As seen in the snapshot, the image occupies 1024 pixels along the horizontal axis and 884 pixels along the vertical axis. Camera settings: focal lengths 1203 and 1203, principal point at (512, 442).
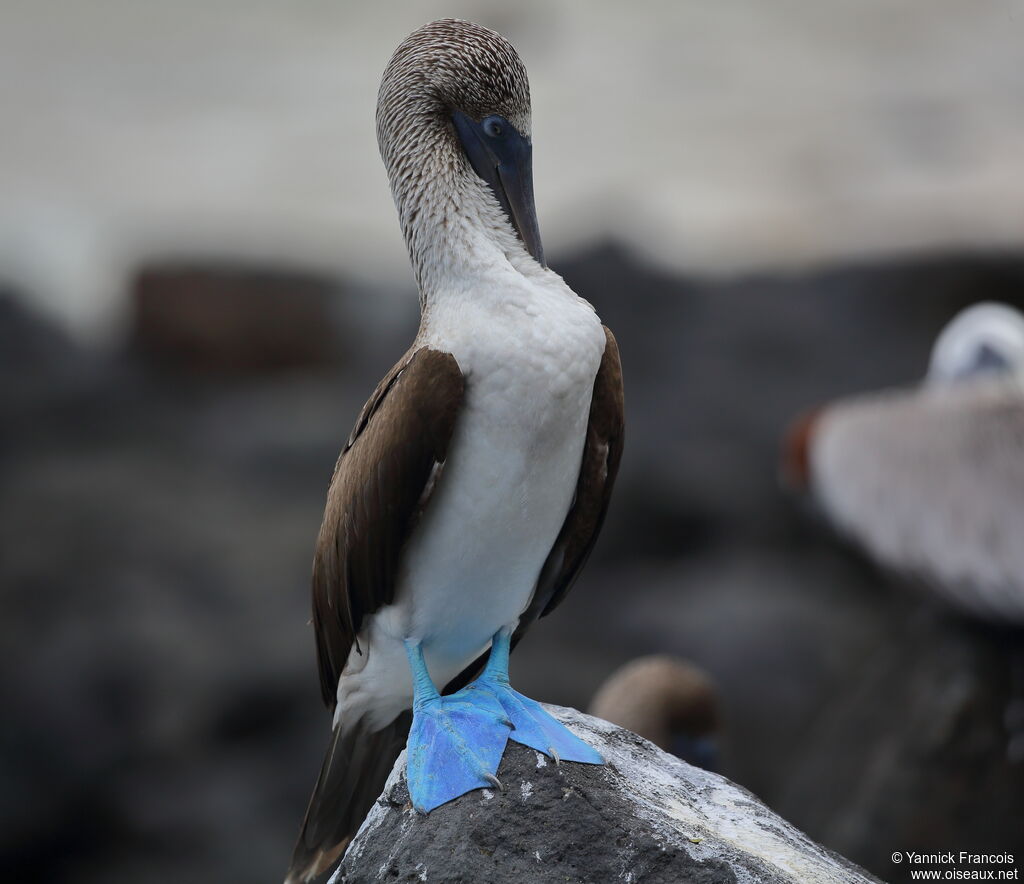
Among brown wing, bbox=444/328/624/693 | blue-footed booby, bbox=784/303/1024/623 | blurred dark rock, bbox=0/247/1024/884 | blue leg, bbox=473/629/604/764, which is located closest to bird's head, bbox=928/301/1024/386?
blue-footed booby, bbox=784/303/1024/623

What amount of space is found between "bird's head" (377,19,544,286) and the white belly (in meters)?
0.24

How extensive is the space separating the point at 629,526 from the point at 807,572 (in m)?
1.43

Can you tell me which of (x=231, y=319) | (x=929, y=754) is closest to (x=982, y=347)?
(x=929, y=754)

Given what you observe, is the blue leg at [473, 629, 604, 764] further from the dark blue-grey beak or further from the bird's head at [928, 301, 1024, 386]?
the bird's head at [928, 301, 1024, 386]

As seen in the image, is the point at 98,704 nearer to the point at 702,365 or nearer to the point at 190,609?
the point at 190,609

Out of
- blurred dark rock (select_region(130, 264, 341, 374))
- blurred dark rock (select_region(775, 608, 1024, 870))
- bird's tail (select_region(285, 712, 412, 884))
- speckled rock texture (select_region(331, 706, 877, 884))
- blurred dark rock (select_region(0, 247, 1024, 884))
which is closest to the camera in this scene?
speckled rock texture (select_region(331, 706, 877, 884))

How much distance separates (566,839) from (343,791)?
0.74m

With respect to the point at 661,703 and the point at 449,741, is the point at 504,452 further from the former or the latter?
the point at 661,703

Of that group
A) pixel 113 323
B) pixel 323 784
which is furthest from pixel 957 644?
pixel 113 323

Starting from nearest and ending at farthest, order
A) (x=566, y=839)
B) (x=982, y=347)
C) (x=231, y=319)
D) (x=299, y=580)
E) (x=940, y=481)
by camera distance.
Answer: (x=566, y=839), (x=940, y=481), (x=982, y=347), (x=299, y=580), (x=231, y=319)

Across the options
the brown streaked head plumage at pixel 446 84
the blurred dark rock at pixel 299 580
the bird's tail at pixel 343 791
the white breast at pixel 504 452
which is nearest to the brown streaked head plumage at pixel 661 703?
the blurred dark rock at pixel 299 580

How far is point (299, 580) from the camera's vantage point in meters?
9.43

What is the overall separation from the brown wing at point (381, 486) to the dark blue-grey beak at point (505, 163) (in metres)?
0.38

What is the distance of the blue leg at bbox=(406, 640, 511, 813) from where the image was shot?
7.70 feet
